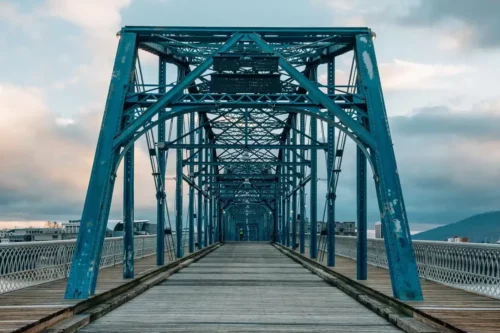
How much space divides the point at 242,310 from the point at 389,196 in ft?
12.3

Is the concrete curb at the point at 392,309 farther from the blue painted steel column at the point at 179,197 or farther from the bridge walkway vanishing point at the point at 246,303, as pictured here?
the blue painted steel column at the point at 179,197

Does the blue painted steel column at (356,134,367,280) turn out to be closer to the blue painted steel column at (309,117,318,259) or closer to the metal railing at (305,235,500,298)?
the metal railing at (305,235,500,298)

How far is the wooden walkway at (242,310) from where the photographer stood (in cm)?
1034

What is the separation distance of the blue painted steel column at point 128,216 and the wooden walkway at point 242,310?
870 mm

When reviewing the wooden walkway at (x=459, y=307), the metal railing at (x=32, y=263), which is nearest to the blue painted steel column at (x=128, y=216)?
the metal railing at (x=32, y=263)

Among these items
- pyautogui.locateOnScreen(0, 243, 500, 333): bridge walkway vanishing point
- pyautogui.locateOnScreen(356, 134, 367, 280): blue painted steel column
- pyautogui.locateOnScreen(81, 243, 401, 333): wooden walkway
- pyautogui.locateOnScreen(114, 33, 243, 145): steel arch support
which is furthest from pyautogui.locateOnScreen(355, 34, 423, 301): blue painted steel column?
pyautogui.locateOnScreen(114, 33, 243, 145): steel arch support

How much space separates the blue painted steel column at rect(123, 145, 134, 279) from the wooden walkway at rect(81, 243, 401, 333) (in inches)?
34.3

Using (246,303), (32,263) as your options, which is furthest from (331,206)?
(32,263)

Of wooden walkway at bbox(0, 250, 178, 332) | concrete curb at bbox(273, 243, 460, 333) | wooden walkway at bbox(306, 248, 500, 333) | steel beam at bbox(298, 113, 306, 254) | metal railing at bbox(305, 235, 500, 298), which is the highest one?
steel beam at bbox(298, 113, 306, 254)

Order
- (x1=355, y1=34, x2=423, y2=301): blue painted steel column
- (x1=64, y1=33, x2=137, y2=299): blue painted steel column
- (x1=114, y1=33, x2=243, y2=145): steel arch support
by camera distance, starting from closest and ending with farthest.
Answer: (x1=355, y1=34, x2=423, y2=301): blue painted steel column → (x1=64, y1=33, x2=137, y2=299): blue painted steel column → (x1=114, y1=33, x2=243, y2=145): steel arch support

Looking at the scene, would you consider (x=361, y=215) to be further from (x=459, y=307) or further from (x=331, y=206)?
(x=331, y=206)

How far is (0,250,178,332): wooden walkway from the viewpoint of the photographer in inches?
377

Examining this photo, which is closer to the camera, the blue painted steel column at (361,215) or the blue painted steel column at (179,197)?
the blue painted steel column at (361,215)

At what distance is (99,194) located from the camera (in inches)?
542
